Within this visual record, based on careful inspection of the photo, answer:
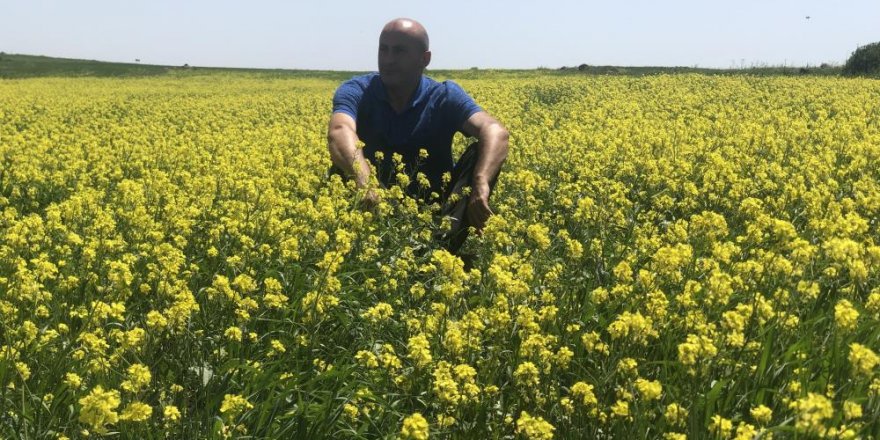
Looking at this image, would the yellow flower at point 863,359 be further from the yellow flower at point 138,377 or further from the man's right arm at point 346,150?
the man's right arm at point 346,150

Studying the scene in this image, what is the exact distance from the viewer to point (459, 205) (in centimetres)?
600

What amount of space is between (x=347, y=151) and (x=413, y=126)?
1.16 m

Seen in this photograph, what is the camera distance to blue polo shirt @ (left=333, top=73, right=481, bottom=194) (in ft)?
22.4

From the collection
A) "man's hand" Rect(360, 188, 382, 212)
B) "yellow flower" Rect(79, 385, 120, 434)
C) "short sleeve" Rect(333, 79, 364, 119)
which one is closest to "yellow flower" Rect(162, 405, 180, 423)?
"yellow flower" Rect(79, 385, 120, 434)

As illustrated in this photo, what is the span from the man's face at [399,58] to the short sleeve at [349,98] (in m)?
0.39

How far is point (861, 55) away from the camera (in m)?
37.2

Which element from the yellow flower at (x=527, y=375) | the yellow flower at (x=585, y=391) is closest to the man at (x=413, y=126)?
the yellow flower at (x=527, y=375)

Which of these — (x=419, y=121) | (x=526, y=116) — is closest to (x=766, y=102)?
(x=526, y=116)

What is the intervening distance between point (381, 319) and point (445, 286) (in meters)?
0.43

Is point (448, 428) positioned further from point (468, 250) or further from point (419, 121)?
point (419, 121)

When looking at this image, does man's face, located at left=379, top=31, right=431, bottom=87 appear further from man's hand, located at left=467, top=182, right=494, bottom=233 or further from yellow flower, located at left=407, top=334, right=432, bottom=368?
yellow flower, located at left=407, top=334, right=432, bottom=368

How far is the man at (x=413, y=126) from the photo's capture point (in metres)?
5.95

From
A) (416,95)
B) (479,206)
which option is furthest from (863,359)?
(416,95)

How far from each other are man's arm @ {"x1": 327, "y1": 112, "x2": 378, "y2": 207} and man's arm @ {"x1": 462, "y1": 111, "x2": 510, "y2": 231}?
32.4 inches
